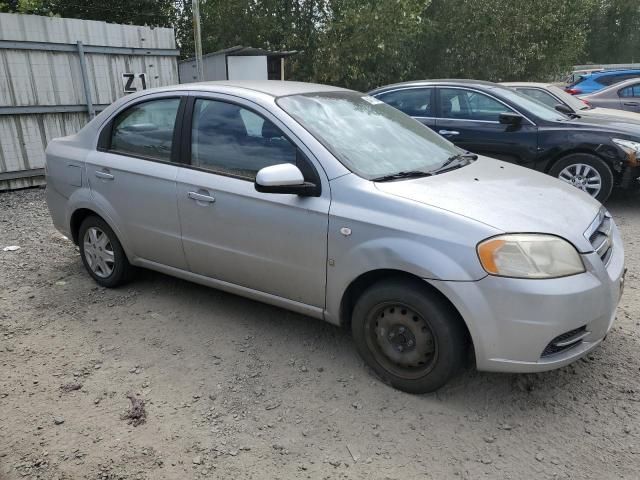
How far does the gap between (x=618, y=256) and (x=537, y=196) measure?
577 millimetres

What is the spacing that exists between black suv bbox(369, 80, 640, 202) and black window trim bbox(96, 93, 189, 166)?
4296mm

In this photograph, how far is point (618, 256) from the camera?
316 cm

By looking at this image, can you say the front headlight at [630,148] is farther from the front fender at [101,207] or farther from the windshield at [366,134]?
the front fender at [101,207]

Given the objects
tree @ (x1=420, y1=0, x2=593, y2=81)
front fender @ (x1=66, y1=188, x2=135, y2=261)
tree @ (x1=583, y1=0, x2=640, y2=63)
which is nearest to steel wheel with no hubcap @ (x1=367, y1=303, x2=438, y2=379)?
front fender @ (x1=66, y1=188, x2=135, y2=261)

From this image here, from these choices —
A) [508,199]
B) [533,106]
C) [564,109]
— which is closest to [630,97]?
[564,109]

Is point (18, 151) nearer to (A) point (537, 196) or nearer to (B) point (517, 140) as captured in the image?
(B) point (517, 140)

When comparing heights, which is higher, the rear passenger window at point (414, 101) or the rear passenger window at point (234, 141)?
the rear passenger window at point (234, 141)

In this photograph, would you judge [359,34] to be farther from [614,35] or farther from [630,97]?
[614,35]

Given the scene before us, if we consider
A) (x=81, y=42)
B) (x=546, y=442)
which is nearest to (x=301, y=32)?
(x=81, y=42)

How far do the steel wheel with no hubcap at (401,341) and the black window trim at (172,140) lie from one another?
182cm

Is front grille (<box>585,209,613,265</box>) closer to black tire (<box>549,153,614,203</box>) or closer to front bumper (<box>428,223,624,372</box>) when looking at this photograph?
front bumper (<box>428,223,624,372</box>)

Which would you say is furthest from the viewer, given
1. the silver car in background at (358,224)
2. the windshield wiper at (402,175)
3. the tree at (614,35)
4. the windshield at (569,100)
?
the tree at (614,35)

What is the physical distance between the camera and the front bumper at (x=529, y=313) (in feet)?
8.57

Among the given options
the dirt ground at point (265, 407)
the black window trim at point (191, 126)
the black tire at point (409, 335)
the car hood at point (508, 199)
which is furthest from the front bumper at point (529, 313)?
the black window trim at point (191, 126)
